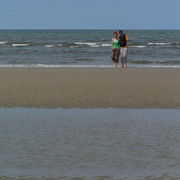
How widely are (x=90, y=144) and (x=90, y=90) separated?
4.57 m

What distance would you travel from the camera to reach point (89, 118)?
21.9ft

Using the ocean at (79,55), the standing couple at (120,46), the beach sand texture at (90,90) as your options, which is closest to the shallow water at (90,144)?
the beach sand texture at (90,90)

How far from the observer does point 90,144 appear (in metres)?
Result: 5.12

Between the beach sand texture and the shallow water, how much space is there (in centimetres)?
75

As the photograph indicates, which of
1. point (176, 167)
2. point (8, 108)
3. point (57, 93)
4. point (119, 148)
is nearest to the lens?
point (176, 167)

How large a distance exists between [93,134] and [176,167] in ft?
5.21

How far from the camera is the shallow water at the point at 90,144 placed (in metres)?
4.15

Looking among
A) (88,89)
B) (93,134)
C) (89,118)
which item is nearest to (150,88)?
(88,89)

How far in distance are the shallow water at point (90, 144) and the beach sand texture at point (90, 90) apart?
2.46 feet

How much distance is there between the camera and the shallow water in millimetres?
4148

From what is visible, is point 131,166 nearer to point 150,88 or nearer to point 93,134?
point 93,134

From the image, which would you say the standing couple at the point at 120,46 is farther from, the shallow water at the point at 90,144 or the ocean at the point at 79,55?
the shallow water at the point at 90,144

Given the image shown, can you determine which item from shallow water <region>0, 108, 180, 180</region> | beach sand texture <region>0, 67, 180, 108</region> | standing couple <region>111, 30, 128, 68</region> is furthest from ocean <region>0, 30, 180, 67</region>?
shallow water <region>0, 108, 180, 180</region>

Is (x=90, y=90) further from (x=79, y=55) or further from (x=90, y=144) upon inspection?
(x=79, y=55)
